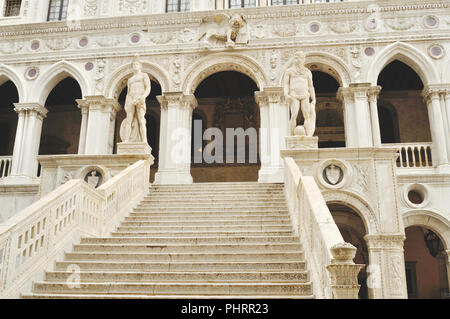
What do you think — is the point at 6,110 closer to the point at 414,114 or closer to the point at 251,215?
the point at 251,215

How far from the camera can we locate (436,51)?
1518 centimetres

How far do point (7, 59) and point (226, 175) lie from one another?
985 cm

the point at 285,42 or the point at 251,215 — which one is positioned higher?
the point at 285,42

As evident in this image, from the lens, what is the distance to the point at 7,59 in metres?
17.0

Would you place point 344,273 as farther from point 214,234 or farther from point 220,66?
point 220,66

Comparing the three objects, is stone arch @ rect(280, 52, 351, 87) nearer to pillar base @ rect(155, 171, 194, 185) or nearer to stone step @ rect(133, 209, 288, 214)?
pillar base @ rect(155, 171, 194, 185)

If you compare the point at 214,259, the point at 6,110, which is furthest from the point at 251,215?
the point at 6,110

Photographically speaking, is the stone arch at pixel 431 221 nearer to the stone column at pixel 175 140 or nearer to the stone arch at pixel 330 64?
the stone arch at pixel 330 64

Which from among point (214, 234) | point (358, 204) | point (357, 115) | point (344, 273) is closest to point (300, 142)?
point (358, 204)

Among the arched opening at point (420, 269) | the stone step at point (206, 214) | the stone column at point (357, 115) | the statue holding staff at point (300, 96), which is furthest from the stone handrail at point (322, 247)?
the arched opening at point (420, 269)

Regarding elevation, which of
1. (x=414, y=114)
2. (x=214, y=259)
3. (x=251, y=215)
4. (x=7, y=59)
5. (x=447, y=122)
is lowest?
(x=214, y=259)

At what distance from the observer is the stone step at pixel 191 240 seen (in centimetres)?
802

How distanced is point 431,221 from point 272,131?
18.7ft

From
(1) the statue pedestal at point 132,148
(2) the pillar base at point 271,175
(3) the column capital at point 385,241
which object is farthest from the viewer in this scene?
(2) the pillar base at point 271,175
